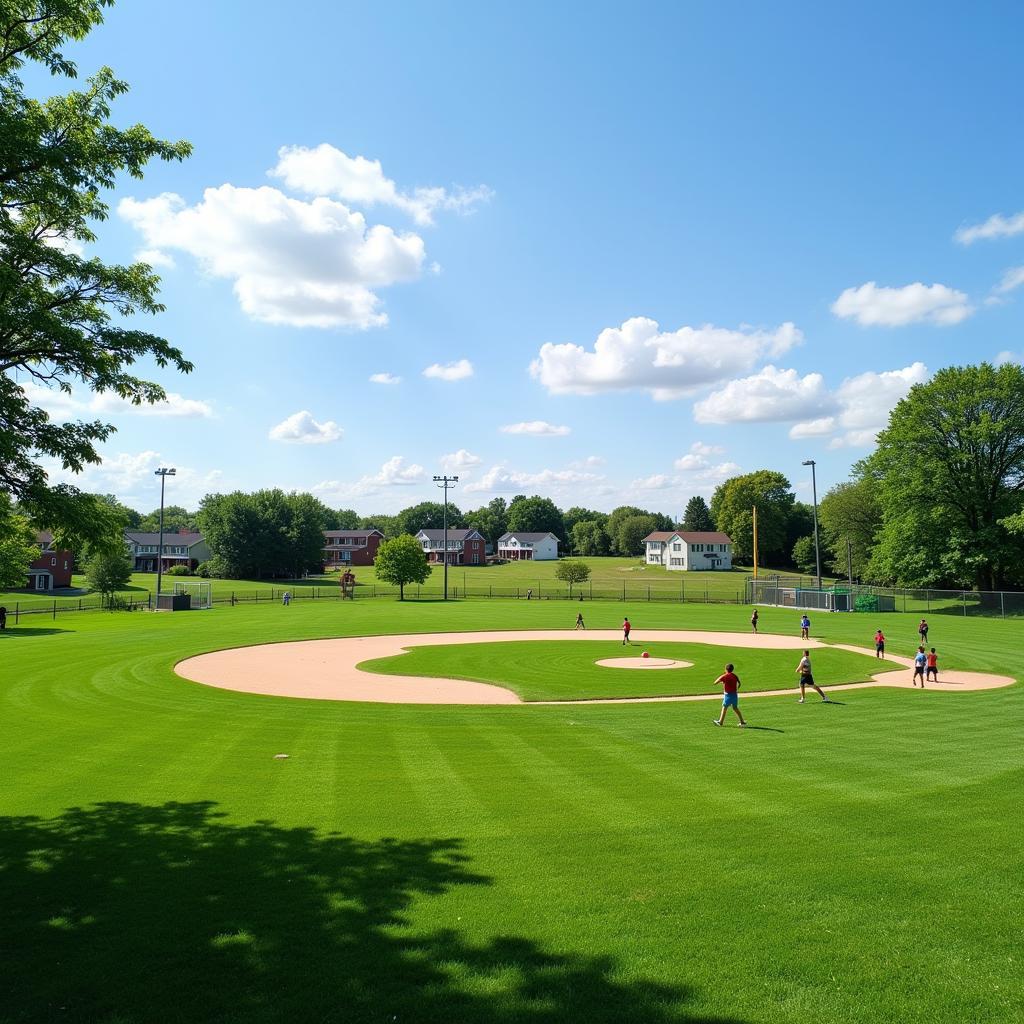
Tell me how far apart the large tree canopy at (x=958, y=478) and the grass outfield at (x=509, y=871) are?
1945 inches

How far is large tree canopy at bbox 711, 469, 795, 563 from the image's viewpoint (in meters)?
128

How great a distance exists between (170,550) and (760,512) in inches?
4096

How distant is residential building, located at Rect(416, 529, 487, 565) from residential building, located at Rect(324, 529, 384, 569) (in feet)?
30.6

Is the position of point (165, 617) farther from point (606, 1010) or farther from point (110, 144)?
point (606, 1010)

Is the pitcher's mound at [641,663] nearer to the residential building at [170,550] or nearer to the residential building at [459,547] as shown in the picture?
the residential building at [170,550]

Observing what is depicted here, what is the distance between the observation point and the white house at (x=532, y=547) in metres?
164

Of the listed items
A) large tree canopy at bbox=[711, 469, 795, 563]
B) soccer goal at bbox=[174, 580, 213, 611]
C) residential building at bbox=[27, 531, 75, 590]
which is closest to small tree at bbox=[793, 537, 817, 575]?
large tree canopy at bbox=[711, 469, 795, 563]

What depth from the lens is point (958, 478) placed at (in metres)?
62.8

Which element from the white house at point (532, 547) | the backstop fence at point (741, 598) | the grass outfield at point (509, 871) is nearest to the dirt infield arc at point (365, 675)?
the grass outfield at point (509, 871)

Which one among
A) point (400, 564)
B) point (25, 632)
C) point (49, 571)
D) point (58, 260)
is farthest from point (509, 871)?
point (49, 571)

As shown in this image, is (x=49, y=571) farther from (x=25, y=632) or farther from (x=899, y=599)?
(x=899, y=599)

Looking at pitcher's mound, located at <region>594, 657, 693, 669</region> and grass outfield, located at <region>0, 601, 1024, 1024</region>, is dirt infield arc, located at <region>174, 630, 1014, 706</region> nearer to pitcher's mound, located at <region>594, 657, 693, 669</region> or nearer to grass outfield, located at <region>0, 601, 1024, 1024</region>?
grass outfield, located at <region>0, 601, 1024, 1024</region>

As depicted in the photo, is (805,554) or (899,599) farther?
(805,554)

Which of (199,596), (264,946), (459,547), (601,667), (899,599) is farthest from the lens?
(459,547)
